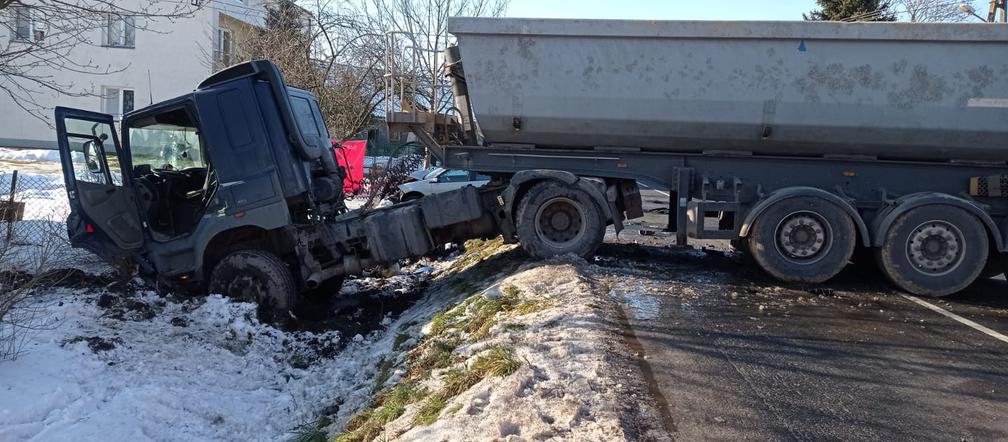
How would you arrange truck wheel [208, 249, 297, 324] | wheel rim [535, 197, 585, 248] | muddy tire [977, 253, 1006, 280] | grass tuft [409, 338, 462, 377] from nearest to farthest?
grass tuft [409, 338, 462, 377]
truck wheel [208, 249, 297, 324]
muddy tire [977, 253, 1006, 280]
wheel rim [535, 197, 585, 248]

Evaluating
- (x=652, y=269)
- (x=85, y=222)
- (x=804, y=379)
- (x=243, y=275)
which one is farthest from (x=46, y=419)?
(x=652, y=269)

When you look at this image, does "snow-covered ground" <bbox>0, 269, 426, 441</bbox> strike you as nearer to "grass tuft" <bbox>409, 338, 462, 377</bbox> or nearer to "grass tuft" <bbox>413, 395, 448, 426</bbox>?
"grass tuft" <bbox>409, 338, 462, 377</bbox>

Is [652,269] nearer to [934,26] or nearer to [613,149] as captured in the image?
[613,149]

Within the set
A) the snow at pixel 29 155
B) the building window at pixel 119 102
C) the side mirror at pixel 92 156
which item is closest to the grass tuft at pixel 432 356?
the side mirror at pixel 92 156

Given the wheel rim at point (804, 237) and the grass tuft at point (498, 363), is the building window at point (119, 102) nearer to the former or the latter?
the wheel rim at point (804, 237)

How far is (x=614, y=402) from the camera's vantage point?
4.23 metres

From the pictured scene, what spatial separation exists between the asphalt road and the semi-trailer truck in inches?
23.1

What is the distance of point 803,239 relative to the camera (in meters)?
8.05

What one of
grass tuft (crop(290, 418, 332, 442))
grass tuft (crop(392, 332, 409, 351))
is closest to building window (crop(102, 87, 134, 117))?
grass tuft (crop(392, 332, 409, 351))

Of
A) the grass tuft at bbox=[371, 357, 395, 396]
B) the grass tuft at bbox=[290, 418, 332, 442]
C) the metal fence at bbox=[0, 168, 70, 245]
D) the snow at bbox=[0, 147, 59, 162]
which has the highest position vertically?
the snow at bbox=[0, 147, 59, 162]

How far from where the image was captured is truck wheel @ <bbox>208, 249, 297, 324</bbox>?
784cm

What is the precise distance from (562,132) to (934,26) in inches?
161

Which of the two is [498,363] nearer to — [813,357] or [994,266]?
[813,357]

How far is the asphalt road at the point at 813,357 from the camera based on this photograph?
421 cm
